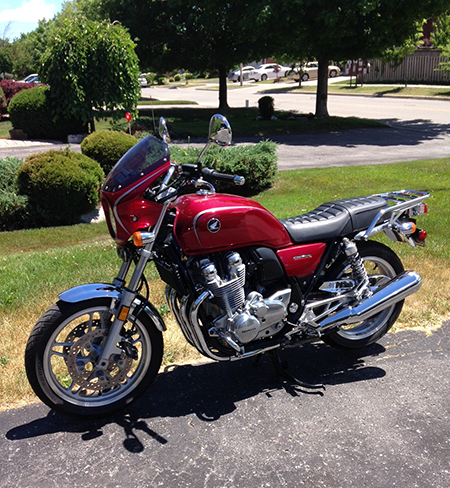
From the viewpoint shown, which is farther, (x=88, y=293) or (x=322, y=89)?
(x=322, y=89)

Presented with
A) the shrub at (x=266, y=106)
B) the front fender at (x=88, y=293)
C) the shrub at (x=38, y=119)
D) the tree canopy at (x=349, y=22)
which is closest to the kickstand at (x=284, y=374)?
the front fender at (x=88, y=293)

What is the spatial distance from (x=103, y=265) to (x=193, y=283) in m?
2.83

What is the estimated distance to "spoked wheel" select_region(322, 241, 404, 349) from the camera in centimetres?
410

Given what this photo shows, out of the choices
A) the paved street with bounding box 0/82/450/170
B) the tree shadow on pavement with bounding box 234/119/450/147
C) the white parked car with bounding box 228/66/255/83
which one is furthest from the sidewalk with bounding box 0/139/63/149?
the white parked car with bounding box 228/66/255/83

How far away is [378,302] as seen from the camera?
3922 mm

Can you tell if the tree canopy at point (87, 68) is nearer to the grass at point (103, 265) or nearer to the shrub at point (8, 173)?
the shrub at point (8, 173)

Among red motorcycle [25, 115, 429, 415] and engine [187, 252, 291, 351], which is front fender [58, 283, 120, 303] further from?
engine [187, 252, 291, 351]

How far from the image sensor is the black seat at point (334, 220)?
3.71m

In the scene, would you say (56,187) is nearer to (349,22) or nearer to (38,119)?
(38,119)

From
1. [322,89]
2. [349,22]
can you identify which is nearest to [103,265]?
[349,22]

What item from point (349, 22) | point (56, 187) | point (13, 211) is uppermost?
point (349, 22)

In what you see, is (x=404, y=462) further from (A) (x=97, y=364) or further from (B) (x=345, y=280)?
(A) (x=97, y=364)

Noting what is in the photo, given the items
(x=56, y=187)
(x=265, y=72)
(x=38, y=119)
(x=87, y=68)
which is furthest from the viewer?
(x=265, y=72)

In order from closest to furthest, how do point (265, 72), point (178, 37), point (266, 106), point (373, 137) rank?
point (373, 137) → point (266, 106) → point (178, 37) → point (265, 72)
